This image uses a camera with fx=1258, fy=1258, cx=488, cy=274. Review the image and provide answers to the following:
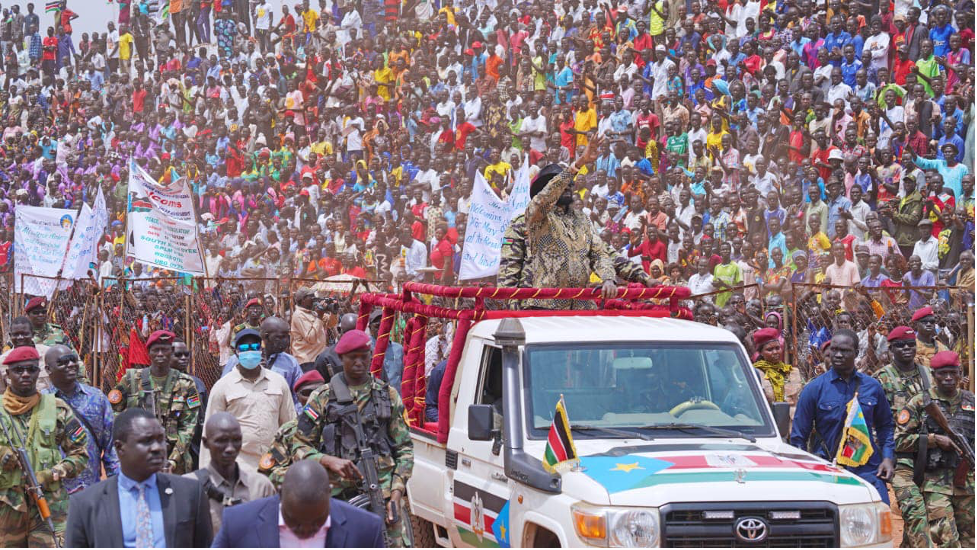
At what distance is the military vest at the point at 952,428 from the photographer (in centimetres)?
807

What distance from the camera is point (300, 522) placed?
15.2ft

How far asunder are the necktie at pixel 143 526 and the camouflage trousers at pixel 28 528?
7.53 feet

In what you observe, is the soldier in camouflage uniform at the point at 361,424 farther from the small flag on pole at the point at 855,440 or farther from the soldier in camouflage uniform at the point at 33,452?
the small flag on pole at the point at 855,440

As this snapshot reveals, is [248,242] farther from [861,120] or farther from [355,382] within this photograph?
[355,382]

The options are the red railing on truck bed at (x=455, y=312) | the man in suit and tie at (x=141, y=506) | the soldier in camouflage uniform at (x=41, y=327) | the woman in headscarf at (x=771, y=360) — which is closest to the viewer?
the man in suit and tie at (x=141, y=506)

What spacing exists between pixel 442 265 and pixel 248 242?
5.89 m

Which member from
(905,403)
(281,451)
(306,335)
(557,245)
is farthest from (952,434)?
(306,335)

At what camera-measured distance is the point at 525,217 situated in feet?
28.3

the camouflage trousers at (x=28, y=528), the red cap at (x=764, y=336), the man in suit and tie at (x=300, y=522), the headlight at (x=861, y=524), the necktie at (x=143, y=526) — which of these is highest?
the red cap at (x=764, y=336)

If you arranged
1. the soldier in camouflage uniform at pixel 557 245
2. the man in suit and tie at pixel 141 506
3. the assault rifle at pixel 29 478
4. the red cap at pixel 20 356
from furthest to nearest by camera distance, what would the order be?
the soldier in camouflage uniform at pixel 557 245 < the red cap at pixel 20 356 < the assault rifle at pixel 29 478 < the man in suit and tie at pixel 141 506

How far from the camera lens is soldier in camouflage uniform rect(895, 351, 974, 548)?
26.3ft

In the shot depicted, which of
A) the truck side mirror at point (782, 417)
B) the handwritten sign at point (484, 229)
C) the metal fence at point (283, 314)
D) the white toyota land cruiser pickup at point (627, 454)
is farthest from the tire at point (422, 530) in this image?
the handwritten sign at point (484, 229)

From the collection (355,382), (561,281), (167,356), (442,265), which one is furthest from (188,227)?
(355,382)

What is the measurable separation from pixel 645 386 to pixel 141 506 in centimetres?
291
